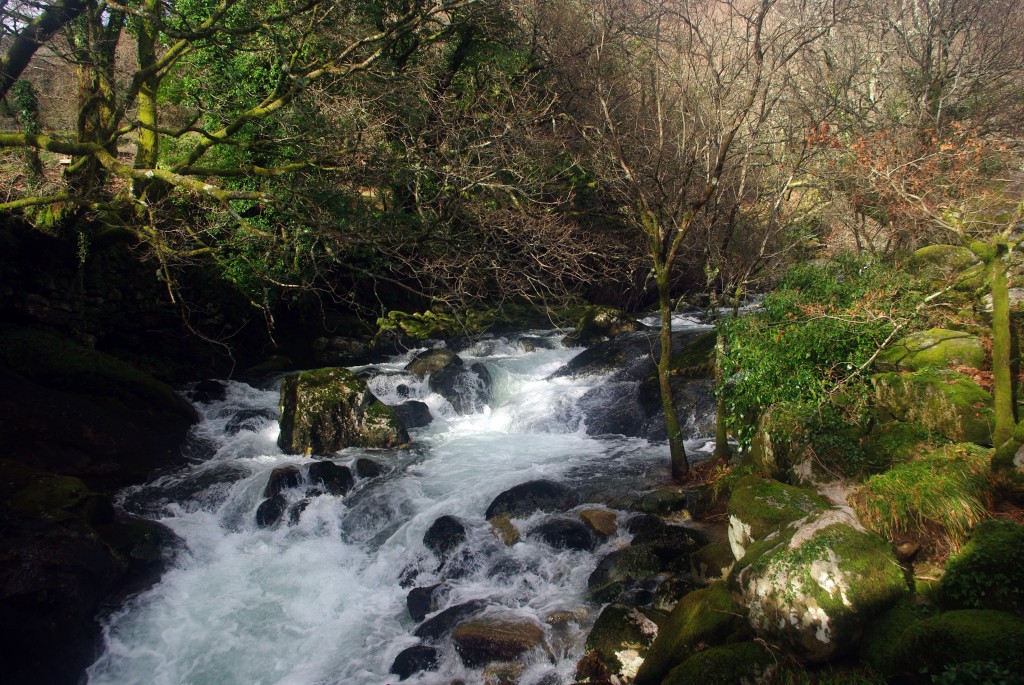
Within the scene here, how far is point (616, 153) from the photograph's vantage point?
848cm

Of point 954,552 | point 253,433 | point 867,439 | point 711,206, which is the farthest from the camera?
point 253,433

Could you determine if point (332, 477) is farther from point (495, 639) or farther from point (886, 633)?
point (886, 633)

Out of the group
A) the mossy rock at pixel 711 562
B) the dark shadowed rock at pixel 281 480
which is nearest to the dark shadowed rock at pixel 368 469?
the dark shadowed rock at pixel 281 480

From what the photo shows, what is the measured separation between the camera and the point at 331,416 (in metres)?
10.8

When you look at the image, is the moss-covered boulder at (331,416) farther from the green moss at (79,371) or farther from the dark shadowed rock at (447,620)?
the dark shadowed rock at (447,620)

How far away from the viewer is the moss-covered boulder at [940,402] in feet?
20.2

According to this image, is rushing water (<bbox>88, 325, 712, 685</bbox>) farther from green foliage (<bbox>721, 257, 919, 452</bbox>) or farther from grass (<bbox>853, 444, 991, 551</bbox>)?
grass (<bbox>853, 444, 991, 551</bbox>)

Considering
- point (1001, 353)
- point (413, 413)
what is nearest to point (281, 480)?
point (413, 413)

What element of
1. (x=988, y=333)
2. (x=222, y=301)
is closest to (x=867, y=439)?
(x=988, y=333)

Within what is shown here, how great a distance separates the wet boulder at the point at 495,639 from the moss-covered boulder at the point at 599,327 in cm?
1008

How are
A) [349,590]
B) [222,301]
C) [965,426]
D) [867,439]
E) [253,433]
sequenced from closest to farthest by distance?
[965,426]
[867,439]
[349,590]
[253,433]
[222,301]

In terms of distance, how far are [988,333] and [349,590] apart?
8.29 meters

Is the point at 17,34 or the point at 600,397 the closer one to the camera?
the point at 17,34

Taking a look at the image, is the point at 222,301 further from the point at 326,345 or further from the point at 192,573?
the point at 192,573
